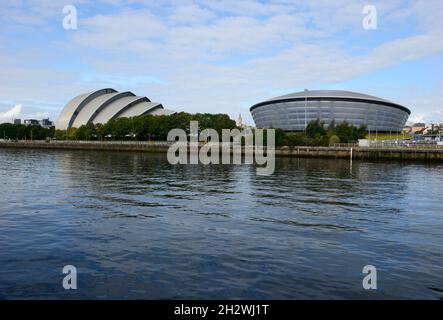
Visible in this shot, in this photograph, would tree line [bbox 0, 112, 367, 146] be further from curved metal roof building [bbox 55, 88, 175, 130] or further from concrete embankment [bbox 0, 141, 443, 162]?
concrete embankment [bbox 0, 141, 443, 162]

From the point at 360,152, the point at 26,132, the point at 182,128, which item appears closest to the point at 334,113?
the point at 182,128

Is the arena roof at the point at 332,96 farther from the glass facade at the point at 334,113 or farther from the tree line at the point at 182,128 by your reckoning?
the tree line at the point at 182,128

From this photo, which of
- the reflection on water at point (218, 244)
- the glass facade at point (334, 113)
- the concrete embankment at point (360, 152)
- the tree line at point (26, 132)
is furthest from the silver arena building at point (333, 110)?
the reflection on water at point (218, 244)

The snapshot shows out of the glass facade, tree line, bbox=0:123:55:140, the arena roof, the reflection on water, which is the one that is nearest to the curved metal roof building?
tree line, bbox=0:123:55:140

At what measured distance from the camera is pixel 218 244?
15.6 m

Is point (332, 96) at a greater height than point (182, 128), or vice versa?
point (332, 96)

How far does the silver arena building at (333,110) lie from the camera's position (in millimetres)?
177750

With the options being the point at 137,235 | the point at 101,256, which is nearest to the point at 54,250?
the point at 101,256

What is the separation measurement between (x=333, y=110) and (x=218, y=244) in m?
171

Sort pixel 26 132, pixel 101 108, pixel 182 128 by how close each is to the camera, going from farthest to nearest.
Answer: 1. pixel 26 132
2. pixel 101 108
3. pixel 182 128

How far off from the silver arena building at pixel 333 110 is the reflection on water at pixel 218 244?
151 metres

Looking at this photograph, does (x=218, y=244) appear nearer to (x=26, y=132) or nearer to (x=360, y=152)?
(x=360, y=152)

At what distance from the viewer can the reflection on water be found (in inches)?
443

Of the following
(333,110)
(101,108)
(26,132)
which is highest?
(101,108)
